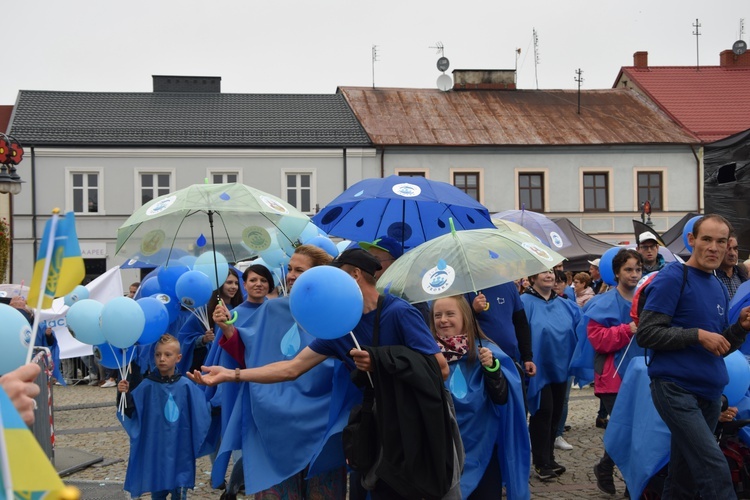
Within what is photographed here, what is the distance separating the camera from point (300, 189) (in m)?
32.5

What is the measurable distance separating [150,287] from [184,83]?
97.4 feet

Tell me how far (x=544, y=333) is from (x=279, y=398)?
343 cm

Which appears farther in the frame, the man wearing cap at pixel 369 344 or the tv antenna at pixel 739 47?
the tv antenna at pixel 739 47

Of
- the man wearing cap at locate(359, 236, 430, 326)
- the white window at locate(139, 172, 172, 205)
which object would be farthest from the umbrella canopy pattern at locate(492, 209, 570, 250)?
the white window at locate(139, 172, 172, 205)

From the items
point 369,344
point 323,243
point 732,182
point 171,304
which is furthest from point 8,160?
point 369,344

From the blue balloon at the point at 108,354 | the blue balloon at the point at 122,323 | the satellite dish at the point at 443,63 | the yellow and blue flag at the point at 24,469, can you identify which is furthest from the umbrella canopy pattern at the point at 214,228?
the satellite dish at the point at 443,63

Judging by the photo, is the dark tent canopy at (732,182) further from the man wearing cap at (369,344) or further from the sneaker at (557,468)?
the man wearing cap at (369,344)

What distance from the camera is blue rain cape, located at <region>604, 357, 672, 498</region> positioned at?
575 cm

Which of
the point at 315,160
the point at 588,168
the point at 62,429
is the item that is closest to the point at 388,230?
the point at 62,429

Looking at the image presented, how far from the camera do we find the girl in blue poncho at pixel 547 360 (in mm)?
7504

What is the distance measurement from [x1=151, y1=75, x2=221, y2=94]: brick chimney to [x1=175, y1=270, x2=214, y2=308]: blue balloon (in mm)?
30529

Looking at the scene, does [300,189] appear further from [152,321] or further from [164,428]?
[164,428]

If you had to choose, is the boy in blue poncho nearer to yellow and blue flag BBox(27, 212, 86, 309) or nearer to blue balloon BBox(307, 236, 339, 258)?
blue balloon BBox(307, 236, 339, 258)

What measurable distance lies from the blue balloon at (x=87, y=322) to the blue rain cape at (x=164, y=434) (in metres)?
0.62
